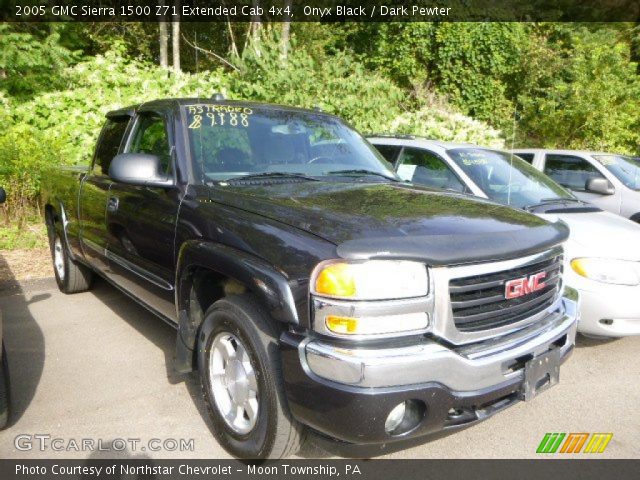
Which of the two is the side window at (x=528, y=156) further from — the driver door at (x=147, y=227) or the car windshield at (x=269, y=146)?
the driver door at (x=147, y=227)

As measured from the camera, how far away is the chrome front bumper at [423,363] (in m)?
2.06

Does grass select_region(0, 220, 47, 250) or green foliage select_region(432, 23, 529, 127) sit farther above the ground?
green foliage select_region(432, 23, 529, 127)

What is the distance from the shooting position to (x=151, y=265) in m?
3.39

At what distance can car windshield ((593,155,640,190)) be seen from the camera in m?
7.31

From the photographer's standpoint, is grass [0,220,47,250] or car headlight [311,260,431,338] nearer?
car headlight [311,260,431,338]

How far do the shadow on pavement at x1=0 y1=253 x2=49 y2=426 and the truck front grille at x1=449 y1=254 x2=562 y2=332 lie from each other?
261 centimetres

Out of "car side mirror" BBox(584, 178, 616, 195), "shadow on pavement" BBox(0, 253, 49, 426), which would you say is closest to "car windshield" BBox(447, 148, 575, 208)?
Result: "car side mirror" BBox(584, 178, 616, 195)

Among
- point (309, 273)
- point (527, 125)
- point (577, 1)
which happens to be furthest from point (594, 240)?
point (577, 1)

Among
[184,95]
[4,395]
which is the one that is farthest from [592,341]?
[184,95]

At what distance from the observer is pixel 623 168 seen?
25.0ft

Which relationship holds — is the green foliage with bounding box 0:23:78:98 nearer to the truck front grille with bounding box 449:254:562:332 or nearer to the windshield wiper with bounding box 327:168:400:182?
the windshield wiper with bounding box 327:168:400:182

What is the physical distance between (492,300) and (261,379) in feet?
3.64

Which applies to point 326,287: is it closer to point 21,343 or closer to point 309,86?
point 21,343

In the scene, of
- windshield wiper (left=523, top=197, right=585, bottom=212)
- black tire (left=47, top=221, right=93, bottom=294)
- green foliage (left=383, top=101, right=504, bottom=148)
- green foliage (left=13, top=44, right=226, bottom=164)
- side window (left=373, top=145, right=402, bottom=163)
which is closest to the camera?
windshield wiper (left=523, top=197, right=585, bottom=212)
